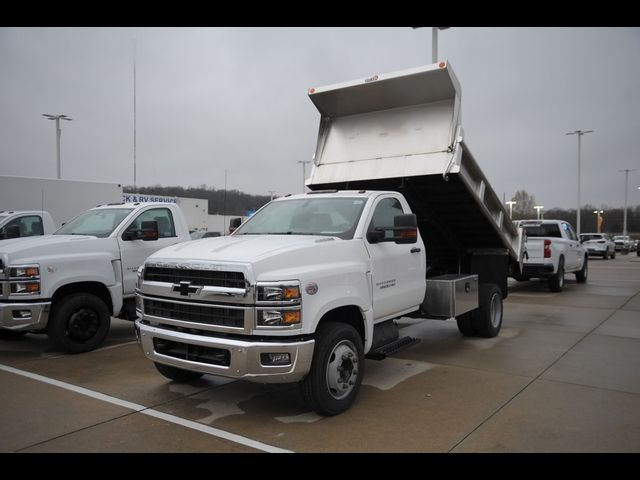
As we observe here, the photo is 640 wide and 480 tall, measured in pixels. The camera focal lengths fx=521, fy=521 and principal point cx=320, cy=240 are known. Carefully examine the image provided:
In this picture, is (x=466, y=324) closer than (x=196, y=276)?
No

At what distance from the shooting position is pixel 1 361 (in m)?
6.72

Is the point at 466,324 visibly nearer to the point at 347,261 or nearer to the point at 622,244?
the point at 347,261

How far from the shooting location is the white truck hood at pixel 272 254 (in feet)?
14.0

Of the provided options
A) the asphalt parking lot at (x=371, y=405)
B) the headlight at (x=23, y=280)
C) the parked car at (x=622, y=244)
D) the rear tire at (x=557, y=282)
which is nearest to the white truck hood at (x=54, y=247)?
the headlight at (x=23, y=280)

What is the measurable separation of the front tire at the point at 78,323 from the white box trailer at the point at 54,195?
967 cm

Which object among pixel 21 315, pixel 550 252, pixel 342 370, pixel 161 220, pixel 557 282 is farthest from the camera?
pixel 557 282

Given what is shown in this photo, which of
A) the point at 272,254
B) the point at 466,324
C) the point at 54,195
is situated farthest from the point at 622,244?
the point at 272,254

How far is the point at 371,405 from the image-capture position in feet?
16.6

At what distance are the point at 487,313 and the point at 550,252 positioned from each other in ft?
22.8

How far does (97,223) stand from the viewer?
7.94 meters

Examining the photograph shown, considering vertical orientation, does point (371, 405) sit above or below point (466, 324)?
below

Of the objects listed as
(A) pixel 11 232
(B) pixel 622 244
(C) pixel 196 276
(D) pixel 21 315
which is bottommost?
(B) pixel 622 244

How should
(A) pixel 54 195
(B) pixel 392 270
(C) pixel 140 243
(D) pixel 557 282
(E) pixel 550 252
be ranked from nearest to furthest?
(B) pixel 392 270 < (C) pixel 140 243 < (E) pixel 550 252 < (D) pixel 557 282 < (A) pixel 54 195
